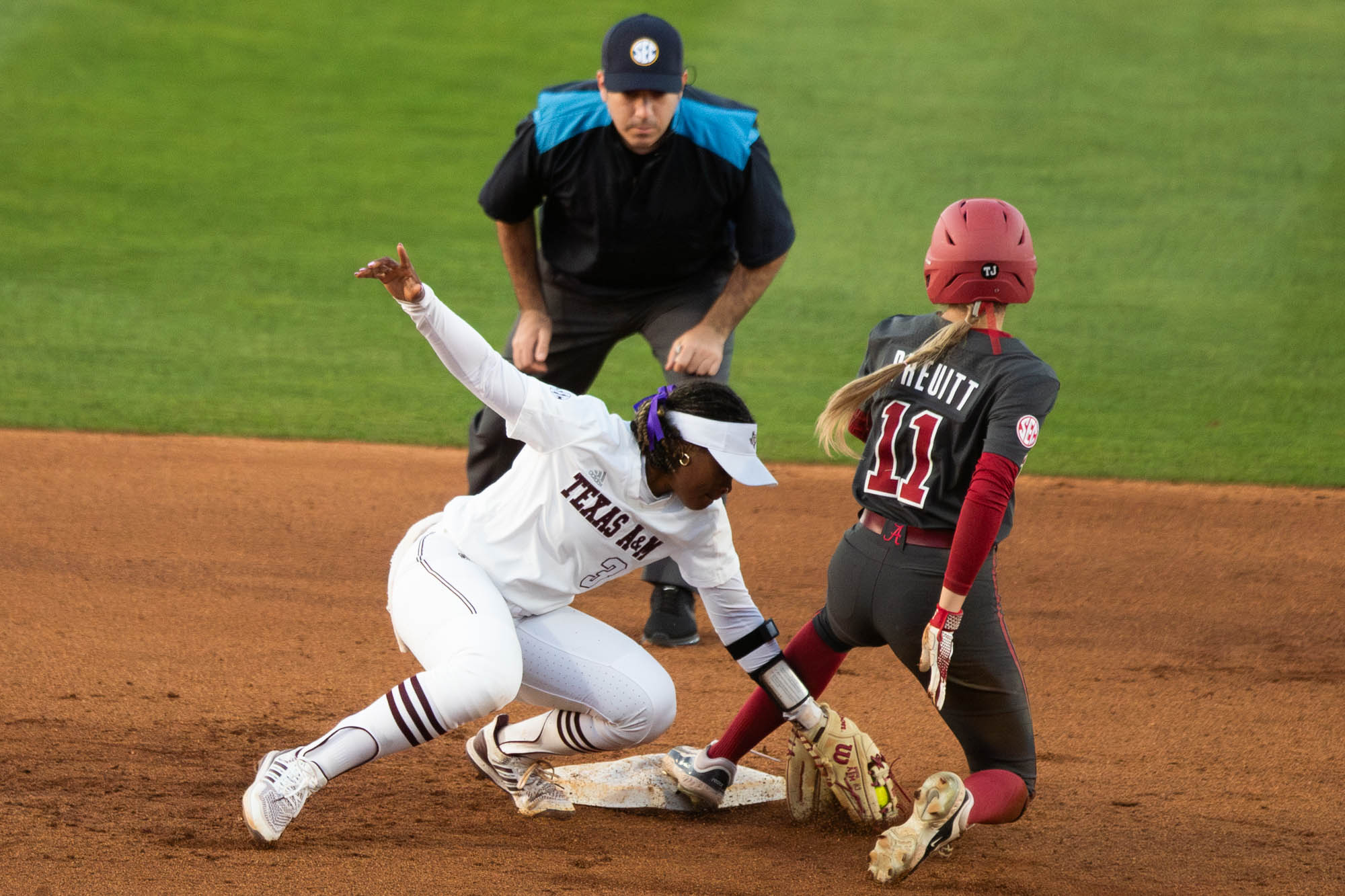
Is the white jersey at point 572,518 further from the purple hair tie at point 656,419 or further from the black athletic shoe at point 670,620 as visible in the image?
the black athletic shoe at point 670,620

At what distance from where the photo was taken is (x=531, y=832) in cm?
373

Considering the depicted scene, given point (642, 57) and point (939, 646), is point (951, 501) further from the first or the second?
point (642, 57)

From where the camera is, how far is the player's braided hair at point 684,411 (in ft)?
11.6

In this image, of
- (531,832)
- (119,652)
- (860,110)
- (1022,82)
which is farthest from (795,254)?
(531,832)

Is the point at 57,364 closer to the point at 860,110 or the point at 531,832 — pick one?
the point at 531,832

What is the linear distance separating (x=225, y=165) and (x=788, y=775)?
10.9 meters

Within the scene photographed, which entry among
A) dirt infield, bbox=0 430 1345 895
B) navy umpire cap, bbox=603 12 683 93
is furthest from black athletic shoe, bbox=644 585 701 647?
navy umpire cap, bbox=603 12 683 93

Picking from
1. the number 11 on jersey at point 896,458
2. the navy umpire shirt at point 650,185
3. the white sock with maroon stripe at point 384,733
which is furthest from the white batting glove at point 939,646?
the navy umpire shirt at point 650,185

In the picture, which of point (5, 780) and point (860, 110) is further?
point (860, 110)

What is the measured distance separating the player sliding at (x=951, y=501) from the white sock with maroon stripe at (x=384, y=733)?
107 centimetres

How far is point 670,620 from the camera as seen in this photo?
520 centimetres

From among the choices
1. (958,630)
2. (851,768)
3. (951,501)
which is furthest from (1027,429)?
(851,768)

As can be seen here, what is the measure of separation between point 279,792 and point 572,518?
97 centimetres

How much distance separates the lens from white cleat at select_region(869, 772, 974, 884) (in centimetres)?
321
